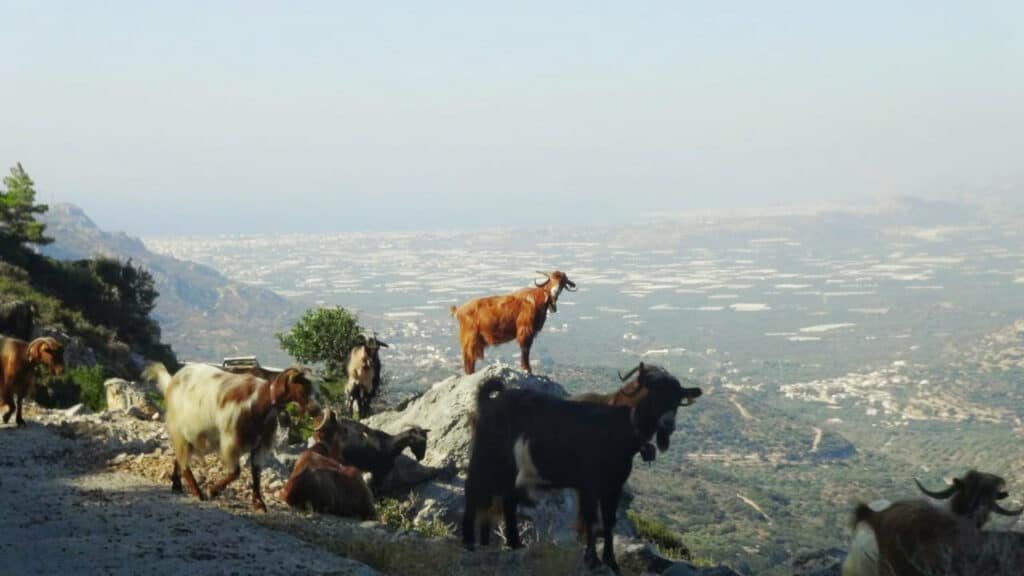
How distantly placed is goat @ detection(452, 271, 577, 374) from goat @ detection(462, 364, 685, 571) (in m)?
8.71

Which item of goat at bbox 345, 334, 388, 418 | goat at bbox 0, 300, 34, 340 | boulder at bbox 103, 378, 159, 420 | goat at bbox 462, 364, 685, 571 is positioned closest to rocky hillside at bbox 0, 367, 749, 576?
goat at bbox 462, 364, 685, 571

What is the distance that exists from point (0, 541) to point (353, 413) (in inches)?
498

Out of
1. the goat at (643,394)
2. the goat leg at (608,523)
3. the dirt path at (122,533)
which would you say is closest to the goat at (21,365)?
the dirt path at (122,533)

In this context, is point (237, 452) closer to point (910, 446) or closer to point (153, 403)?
→ point (153, 403)

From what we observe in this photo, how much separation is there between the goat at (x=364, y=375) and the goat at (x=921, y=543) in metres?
14.1

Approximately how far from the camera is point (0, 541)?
9.67 meters

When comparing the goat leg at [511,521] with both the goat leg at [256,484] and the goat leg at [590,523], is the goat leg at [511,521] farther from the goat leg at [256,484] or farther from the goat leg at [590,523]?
the goat leg at [256,484]

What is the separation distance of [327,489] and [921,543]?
24.3 feet

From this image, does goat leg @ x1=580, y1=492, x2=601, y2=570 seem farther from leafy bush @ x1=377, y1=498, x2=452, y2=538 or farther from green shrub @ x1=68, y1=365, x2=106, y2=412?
green shrub @ x1=68, y1=365, x2=106, y2=412

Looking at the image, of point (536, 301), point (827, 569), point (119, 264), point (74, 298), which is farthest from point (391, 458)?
point (119, 264)

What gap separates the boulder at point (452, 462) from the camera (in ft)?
51.2

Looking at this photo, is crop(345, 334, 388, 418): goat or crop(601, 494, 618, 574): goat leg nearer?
crop(601, 494, 618, 574): goat leg

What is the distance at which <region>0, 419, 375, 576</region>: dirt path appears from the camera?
29.9 feet

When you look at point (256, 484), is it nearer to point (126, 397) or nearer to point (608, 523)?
point (608, 523)
